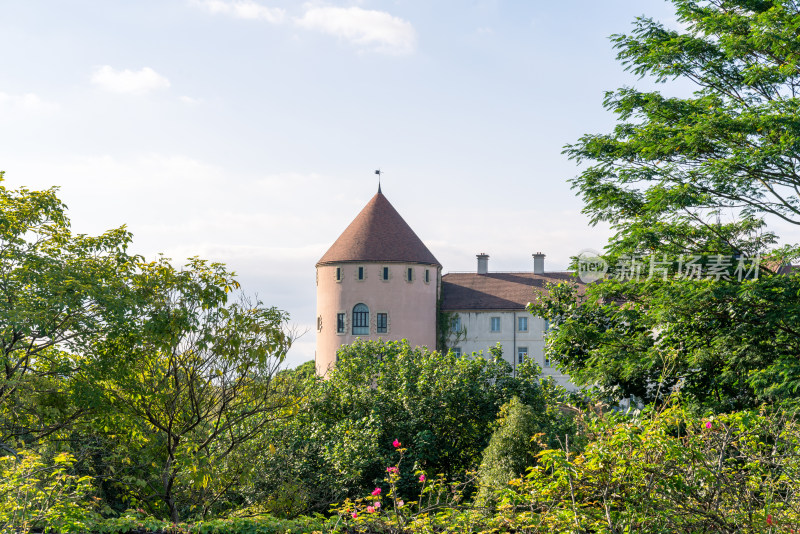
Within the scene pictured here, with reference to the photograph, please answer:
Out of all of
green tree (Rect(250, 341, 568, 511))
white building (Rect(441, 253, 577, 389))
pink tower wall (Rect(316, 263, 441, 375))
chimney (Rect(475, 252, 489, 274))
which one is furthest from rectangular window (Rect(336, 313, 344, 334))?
green tree (Rect(250, 341, 568, 511))

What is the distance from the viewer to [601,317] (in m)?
16.9

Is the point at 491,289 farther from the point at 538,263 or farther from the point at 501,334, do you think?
the point at 538,263

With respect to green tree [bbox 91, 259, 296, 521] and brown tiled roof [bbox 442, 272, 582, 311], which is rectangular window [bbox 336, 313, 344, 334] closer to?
brown tiled roof [bbox 442, 272, 582, 311]

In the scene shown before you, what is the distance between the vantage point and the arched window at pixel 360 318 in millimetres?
47531

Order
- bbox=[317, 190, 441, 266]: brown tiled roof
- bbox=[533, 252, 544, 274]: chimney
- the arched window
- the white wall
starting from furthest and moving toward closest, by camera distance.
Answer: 1. bbox=[533, 252, 544, 274]: chimney
2. the white wall
3. bbox=[317, 190, 441, 266]: brown tiled roof
4. the arched window

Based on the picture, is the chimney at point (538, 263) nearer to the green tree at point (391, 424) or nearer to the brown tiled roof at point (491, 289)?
the brown tiled roof at point (491, 289)

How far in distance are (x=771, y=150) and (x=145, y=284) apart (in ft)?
37.4

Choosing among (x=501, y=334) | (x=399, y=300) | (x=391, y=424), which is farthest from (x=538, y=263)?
(x=391, y=424)

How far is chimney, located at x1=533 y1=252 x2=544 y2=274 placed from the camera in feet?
184

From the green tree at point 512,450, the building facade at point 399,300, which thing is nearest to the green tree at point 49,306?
the green tree at point 512,450

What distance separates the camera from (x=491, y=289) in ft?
175

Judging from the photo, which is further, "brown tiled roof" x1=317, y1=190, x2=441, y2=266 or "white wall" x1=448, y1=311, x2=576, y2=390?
"white wall" x1=448, y1=311, x2=576, y2=390

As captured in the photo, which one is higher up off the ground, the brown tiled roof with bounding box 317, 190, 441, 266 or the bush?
the brown tiled roof with bounding box 317, 190, 441, 266

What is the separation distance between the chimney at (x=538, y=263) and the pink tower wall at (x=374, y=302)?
11024mm
